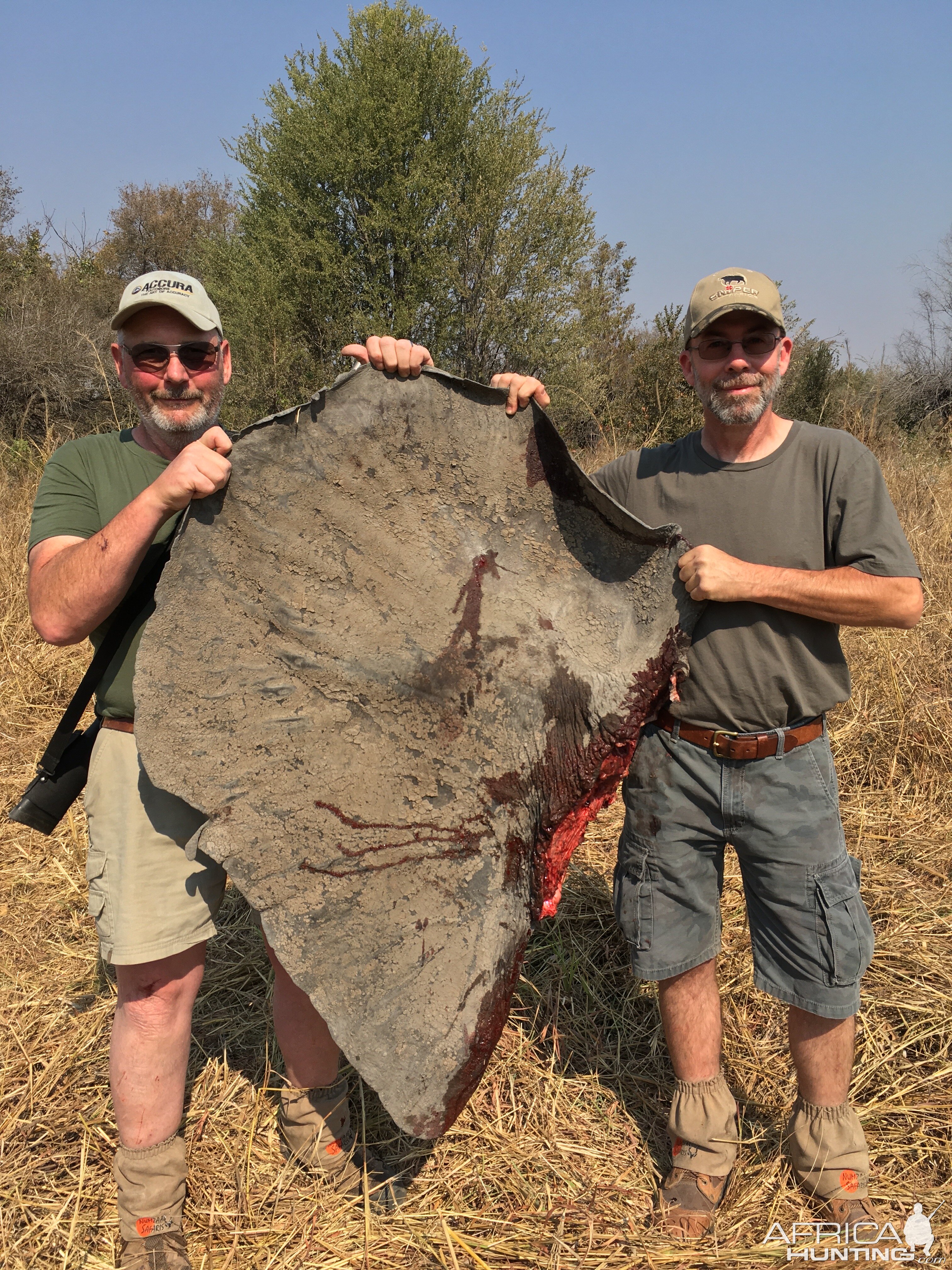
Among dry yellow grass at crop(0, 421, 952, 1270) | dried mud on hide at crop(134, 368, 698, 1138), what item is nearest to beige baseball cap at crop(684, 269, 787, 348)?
dried mud on hide at crop(134, 368, 698, 1138)

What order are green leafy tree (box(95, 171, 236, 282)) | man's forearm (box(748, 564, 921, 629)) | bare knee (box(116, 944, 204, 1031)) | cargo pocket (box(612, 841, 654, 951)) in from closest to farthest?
man's forearm (box(748, 564, 921, 629))
bare knee (box(116, 944, 204, 1031))
cargo pocket (box(612, 841, 654, 951))
green leafy tree (box(95, 171, 236, 282))

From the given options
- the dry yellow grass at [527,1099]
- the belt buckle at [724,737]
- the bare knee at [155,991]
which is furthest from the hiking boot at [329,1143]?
the belt buckle at [724,737]

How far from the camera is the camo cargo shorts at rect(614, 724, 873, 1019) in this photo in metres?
2.03

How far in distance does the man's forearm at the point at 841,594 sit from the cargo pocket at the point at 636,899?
2.62 feet

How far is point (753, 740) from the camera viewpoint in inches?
80.1

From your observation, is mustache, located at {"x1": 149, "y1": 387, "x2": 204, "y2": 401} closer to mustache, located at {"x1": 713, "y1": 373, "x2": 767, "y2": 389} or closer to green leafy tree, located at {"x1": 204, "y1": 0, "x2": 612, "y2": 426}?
mustache, located at {"x1": 713, "y1": 373, "x2": 767, "y2": 389}

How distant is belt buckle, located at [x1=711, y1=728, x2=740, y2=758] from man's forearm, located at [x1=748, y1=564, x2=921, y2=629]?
1.16 feet

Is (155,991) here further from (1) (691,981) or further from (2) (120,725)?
(1) (691,981)

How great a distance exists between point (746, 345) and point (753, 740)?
103 centimetres

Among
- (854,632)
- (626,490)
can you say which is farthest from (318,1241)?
(854,632)

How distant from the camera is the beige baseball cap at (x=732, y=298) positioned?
2.00m

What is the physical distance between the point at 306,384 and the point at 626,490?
39.8 ft

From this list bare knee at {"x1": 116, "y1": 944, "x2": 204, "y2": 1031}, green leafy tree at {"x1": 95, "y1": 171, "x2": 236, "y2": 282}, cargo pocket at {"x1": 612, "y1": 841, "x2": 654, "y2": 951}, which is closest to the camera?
bare knee at {"x1": 116, "y1": 944, "x2": 204, "y2": 1031}

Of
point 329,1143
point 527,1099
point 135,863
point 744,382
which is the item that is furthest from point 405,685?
point 527,1099
